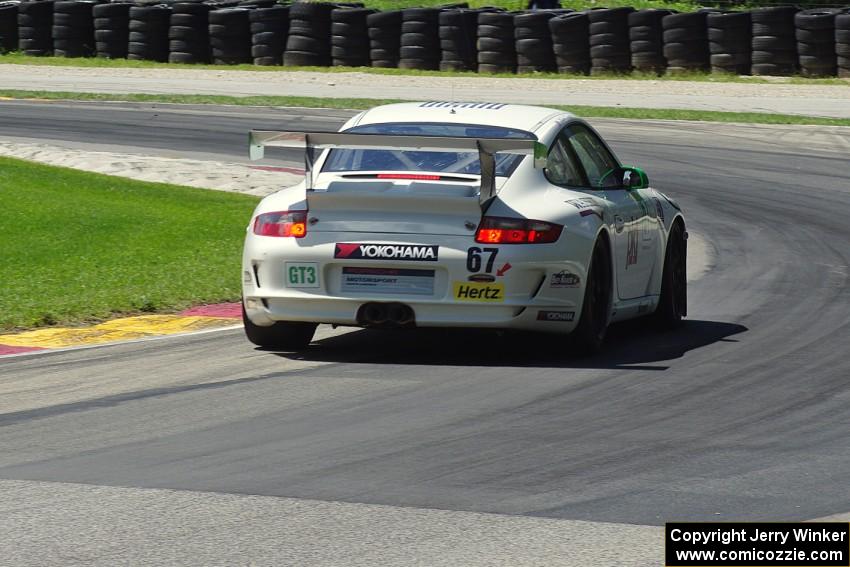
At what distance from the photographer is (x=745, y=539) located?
17.5 ft

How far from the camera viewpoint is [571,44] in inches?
1312

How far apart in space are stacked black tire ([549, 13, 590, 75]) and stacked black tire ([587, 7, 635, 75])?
0.13 meters

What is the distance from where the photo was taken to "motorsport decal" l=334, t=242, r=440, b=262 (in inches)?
340

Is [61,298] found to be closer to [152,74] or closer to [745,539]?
[745,539]

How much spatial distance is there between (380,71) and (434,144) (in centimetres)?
2611

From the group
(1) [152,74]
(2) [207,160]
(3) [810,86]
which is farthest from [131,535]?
(1) [152,74]

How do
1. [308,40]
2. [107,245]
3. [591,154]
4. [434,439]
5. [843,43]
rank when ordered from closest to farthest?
1. [434,439]
2. [591,154]
3. [107,245]
4. [843,43]
5. [308,40]

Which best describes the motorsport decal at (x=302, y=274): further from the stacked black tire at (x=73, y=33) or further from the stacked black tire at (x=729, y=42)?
the stacked black tire at (x=73, y=33)

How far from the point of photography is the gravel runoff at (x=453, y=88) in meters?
29.5

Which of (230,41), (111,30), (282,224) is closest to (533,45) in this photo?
(230,41)

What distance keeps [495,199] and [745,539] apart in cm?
373

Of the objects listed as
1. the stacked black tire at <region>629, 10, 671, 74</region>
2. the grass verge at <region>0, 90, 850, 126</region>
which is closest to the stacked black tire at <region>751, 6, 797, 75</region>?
the stacked black tire at <region>629, 10, 671, 74</region>

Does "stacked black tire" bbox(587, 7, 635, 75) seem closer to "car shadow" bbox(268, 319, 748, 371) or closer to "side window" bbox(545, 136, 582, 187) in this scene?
"car shadow" bbox(268, 319, 748, 371)

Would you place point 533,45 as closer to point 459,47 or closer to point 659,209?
point 459,47
